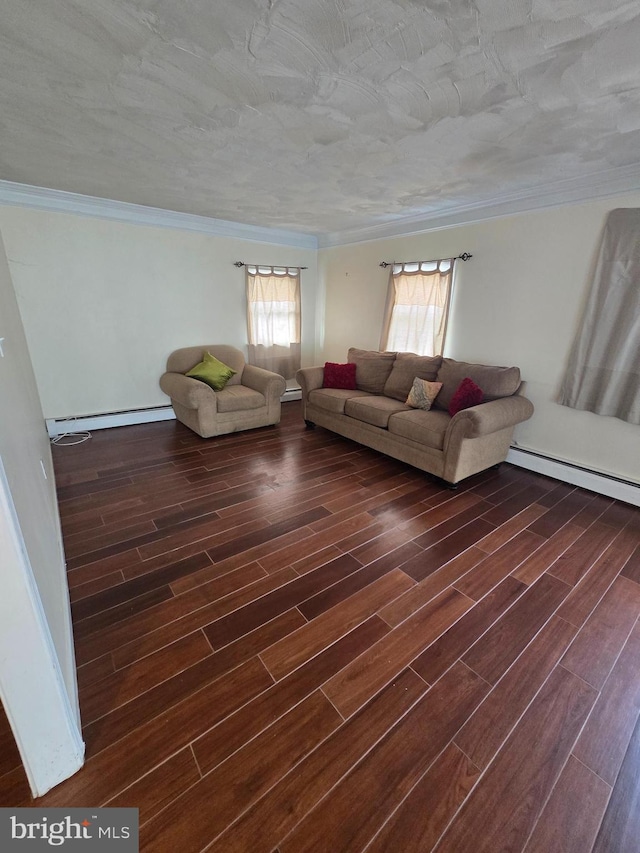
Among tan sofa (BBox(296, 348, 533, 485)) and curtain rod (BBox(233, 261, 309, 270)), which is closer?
tan sofa (BBox(296, 348, 533, 485))

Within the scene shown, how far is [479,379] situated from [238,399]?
8.05ft

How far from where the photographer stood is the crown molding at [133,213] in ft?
10.5

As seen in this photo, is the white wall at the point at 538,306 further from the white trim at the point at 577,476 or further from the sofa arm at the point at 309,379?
the sofa arm at the point at 309,379

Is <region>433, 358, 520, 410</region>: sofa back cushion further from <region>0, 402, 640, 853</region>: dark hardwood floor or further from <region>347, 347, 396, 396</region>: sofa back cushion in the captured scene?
<region>0, 402, 640, 853</region>: dark hardwood floor

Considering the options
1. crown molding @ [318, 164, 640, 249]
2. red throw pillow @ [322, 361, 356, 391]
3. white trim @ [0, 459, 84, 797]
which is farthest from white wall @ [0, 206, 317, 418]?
white trim @ [0, 459, 84, 797]

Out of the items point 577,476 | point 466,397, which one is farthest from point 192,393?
point 577,476

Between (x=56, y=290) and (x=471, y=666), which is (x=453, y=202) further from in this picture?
(x=56, y=290)

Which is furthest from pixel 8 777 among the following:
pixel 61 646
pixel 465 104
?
pixel 465 104

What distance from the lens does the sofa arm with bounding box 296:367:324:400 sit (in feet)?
13.7

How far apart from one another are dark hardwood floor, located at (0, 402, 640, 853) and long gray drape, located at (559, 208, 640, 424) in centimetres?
88

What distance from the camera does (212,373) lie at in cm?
406

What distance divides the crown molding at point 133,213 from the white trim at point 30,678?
3.73 meters

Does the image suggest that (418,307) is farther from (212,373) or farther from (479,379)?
(212,373)

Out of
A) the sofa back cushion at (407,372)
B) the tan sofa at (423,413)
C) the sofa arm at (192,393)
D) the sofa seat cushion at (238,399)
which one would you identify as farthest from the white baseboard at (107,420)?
the sofa back cushion at (407,372)
